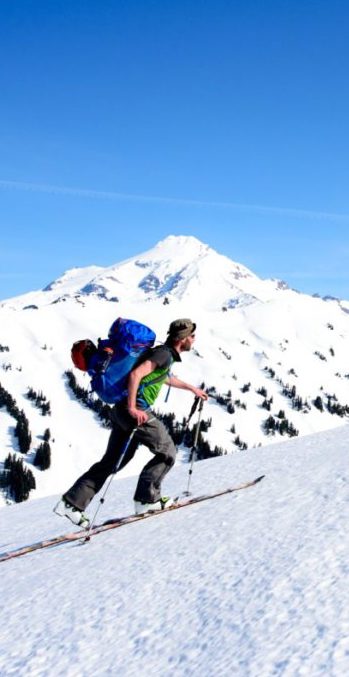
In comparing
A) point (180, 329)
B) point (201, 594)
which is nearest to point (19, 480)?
point (180, 329)

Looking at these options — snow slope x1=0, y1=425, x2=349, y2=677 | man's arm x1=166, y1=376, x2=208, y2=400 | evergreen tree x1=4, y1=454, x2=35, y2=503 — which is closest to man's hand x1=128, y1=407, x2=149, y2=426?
man's arm x1=166, y1=376, x2=208, y2=400

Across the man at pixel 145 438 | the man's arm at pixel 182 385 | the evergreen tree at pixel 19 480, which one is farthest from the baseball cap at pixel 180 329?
the evergreen tree at pixel 19 480

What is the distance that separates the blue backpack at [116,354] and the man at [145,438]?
0.65 feet

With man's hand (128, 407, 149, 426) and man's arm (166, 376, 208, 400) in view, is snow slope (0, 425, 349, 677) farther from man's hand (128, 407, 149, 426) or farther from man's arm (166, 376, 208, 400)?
man's arm (166, 376, 208, 400)

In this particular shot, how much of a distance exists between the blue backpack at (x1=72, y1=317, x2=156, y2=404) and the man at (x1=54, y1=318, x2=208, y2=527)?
0.65 feet

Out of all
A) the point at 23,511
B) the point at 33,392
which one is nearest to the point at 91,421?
the point at 33,392

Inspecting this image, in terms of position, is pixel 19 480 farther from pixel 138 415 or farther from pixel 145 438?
pixel 138 415

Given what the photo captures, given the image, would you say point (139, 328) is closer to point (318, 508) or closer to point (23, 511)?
point (318, 508)

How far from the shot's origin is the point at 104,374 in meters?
7.21

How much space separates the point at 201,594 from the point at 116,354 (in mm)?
3389

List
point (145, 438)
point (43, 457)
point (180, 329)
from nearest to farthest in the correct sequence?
point (180, 329)
point (145, 438)
point (43, 457)

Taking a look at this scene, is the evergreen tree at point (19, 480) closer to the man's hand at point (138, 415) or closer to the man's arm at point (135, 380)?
the man's hand at point (138, 415)

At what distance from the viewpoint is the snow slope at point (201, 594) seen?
11.2ft

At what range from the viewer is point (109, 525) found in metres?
7.69
